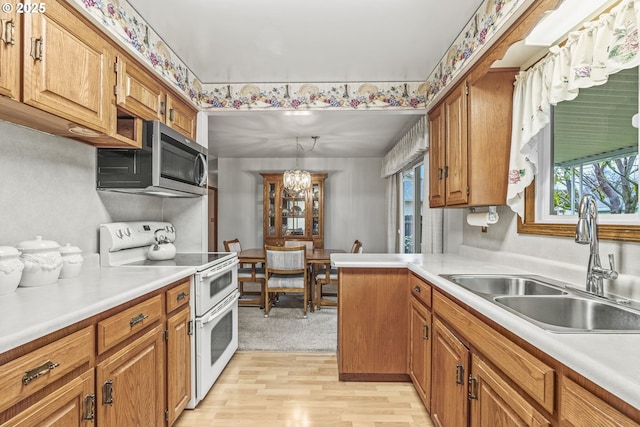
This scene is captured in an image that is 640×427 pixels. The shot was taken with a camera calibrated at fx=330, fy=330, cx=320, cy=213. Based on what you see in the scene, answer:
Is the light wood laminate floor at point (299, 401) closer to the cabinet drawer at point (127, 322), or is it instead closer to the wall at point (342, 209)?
the cabinet drawer at point (127, 322)

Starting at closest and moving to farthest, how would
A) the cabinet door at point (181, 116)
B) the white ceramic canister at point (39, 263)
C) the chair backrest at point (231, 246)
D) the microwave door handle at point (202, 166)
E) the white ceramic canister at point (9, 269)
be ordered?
the white ceramic canister at point (9, 269) → the white ceramic canister at point (39, 263) → the cabinet door at point (181, 116) → the microwave door handle at point (202, 166) → the chair backrest at point (231, 246)

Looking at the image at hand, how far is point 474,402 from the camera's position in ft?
4.06

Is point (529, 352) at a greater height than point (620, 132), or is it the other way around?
point (620, 132)

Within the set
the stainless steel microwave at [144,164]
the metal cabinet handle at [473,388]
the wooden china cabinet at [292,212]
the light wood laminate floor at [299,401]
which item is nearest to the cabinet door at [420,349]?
the light wood laminate floor at [299,401]

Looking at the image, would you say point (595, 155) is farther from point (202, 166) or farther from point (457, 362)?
point (202, 166)

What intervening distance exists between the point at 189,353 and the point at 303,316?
1.93 meters

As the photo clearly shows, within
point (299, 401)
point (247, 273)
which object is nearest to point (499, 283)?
point (299, 401)

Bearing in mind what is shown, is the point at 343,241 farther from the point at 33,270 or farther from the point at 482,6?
the point at 33,270

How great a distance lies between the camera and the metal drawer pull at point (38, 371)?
84 centimetres

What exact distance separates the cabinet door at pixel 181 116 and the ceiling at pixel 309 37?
0.97ft

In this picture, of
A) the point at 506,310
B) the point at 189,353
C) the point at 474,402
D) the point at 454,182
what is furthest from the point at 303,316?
the point at 506,310

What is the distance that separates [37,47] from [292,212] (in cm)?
469

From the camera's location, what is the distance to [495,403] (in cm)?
Answer: 108

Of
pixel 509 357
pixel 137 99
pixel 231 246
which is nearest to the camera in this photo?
pixel 509 357
